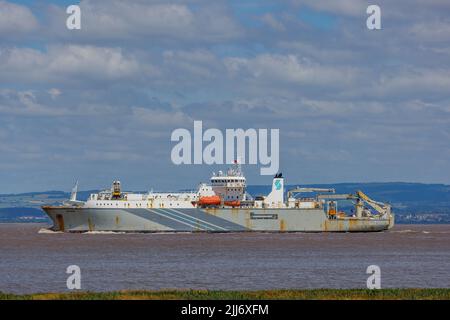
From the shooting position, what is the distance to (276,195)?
14100 cm

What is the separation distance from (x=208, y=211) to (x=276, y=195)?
11055mm

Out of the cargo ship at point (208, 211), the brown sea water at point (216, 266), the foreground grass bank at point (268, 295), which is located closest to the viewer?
the foreground grass bank at point (268, 295)

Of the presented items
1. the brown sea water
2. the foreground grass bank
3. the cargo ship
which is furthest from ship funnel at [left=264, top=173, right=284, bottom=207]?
the foreground grass bank

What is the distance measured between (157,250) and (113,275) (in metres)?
32.7

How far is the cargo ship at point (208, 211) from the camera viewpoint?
13275cm

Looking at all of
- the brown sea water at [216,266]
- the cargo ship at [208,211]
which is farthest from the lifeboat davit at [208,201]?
the brown sea water at [216,266]

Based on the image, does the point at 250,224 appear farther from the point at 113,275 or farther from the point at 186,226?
the point at 113,275

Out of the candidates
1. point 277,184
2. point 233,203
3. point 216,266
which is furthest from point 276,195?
point 216,266

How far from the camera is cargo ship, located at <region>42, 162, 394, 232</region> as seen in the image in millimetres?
132750

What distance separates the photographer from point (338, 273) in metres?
65.9

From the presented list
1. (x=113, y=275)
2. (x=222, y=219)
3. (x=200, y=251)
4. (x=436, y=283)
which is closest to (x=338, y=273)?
(x=436, y=283)

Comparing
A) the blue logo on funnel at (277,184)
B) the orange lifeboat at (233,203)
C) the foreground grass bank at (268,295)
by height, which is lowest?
the foreground grass bank at (268,295)

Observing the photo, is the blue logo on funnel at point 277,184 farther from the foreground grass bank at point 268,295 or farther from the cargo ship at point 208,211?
the foreground grass bank at point 268,295
